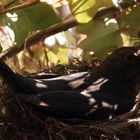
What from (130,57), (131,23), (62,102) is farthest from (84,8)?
(130,57)

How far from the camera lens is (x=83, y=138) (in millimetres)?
1665

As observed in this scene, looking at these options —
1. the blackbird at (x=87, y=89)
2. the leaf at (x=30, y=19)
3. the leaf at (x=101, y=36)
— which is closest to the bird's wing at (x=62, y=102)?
the blackbird at (x=87, y=89)

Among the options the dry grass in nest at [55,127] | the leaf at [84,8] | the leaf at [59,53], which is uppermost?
the leaf at [84,8]

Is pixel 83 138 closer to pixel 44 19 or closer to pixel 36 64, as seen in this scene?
pixel 44 19

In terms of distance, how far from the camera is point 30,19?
1.42 metres

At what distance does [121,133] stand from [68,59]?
715mm

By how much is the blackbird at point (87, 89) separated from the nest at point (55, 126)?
4cm

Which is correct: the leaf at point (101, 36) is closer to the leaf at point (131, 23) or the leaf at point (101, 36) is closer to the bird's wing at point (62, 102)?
the leaf at point (131, 23)

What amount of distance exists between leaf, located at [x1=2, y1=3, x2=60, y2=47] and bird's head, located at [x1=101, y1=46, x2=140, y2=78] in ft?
2.23

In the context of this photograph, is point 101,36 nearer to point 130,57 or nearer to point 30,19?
point 130,57

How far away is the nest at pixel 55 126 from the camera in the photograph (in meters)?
1.67

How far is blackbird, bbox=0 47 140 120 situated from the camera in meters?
1.72

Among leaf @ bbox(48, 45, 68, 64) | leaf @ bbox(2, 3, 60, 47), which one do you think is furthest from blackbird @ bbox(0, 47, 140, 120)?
leaf @ bbox(2, 3, 60, 47)

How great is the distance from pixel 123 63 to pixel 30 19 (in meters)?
0.82
